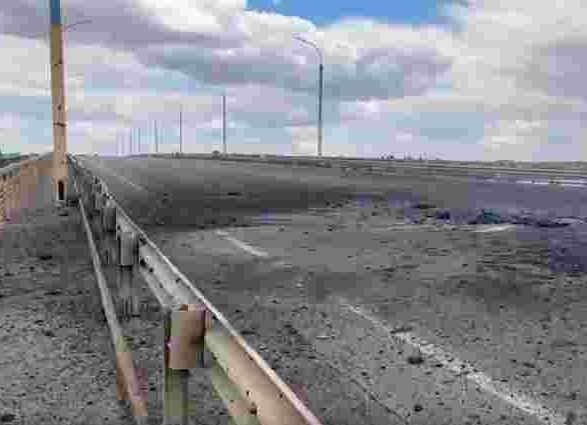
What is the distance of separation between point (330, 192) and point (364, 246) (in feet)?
40.8

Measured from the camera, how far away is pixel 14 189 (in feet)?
57.8

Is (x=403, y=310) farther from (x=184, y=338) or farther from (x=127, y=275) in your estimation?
(x=184, y=338)

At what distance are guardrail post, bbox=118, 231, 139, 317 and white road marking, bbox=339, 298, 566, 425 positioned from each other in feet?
8.08

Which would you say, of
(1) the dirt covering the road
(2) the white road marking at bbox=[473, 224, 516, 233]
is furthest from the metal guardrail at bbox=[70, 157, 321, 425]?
(2) the white road marking at bbox=[473, 224, 516, 233]

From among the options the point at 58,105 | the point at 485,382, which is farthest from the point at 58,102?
the point at 485,382

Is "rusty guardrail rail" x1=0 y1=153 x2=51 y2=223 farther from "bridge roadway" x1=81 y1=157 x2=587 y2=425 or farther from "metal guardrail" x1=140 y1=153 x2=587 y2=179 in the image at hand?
"metal guardrail" x1=140 y1=153 x2=587 y2=179

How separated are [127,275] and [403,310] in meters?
2.88

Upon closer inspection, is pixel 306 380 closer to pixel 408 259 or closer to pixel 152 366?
pixel 152 366

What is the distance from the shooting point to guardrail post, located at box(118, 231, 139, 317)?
6.27m

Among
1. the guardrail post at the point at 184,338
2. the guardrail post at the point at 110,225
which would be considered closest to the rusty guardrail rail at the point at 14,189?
the guardrail post at the point at 110,225

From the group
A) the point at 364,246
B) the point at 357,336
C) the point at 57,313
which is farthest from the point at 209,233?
the point at 357,336

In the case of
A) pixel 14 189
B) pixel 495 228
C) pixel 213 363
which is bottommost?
pixel 495 228

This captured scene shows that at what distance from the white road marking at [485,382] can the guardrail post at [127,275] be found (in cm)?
246

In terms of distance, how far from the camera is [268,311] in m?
7.00
